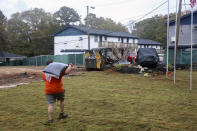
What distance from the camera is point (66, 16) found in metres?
64.3

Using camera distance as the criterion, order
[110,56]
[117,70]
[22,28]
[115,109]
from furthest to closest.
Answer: [22,28]
[110,56]
[117,70]
[115,109]

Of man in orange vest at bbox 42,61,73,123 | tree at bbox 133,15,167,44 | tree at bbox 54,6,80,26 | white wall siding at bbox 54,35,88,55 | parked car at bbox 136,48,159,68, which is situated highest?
tree at bbox 54,6,80,26

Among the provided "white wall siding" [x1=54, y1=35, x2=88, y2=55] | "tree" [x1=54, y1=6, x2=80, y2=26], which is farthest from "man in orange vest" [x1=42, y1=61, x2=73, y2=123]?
"tree" [x1=54, y1=6, x2=80, y2=26]

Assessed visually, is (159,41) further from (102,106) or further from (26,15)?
(102,106)

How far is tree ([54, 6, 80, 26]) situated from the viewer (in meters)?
63.4

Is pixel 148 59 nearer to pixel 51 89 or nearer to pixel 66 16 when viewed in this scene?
pixel 51 89

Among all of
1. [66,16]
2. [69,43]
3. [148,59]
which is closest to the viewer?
[148,59]

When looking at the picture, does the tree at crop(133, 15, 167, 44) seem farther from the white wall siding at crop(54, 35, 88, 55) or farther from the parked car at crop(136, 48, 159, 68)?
the parked car at crop(136, 48, 159, 68)

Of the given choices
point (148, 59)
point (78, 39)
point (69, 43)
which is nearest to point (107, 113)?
point (148, 59)

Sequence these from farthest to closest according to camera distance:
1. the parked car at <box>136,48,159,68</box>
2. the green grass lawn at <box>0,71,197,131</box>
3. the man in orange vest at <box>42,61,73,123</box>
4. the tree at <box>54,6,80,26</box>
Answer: the tree at <box>54,6,80,26</box> < the parked car at <box>136,48,159,68</box> < the man in orange vest at <box>42,61,73,123</box> < the green grass lawn at <box>0,71,197,131</box>

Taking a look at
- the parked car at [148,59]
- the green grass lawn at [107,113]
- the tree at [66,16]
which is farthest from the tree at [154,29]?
the green grass lawn at [107,113]

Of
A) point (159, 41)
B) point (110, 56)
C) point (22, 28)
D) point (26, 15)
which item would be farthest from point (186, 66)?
point (26, 15)

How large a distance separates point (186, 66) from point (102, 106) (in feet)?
59.3

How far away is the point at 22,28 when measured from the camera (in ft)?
177
